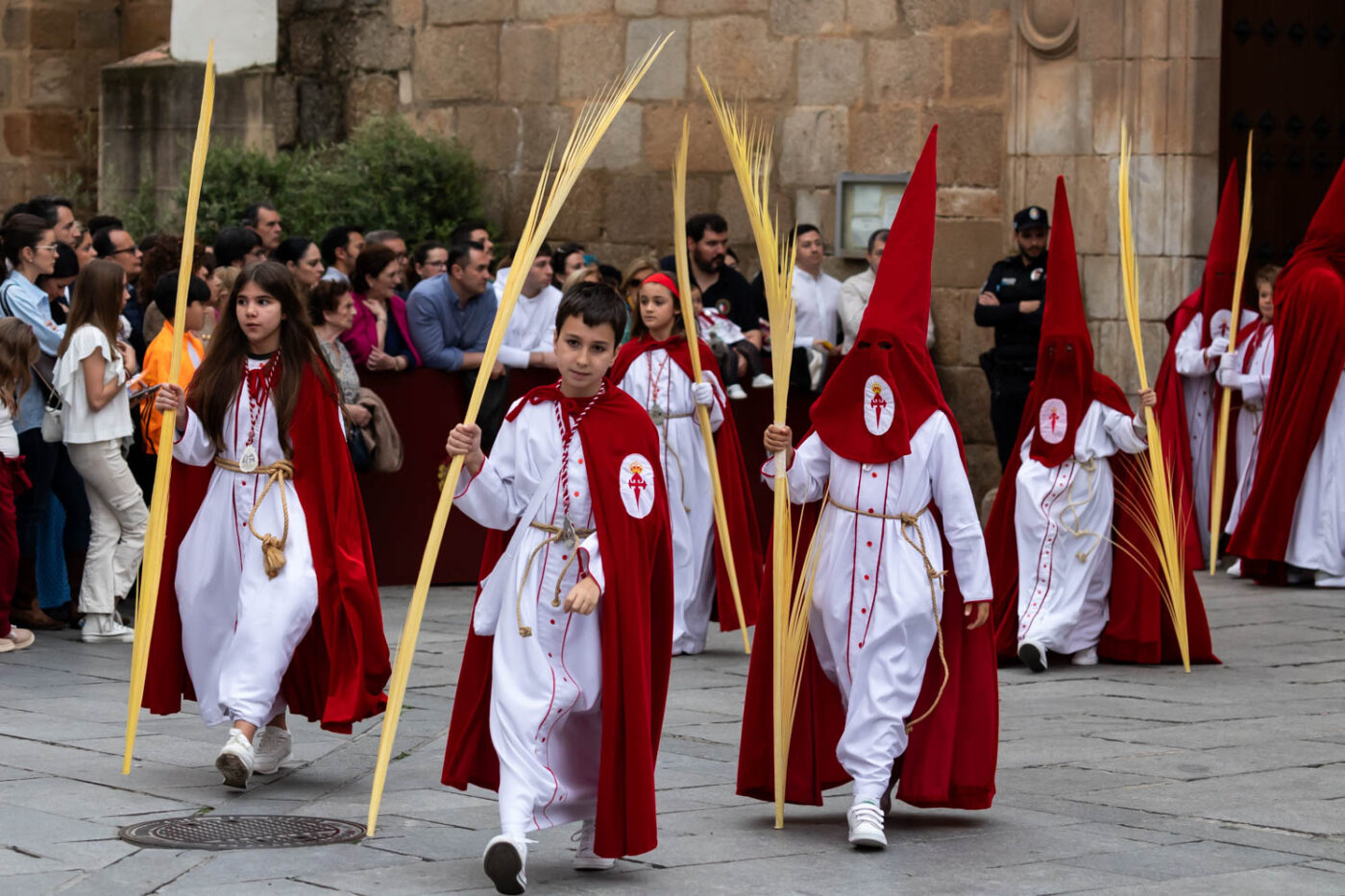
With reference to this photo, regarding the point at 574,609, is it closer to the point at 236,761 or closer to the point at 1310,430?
the point at 236,761

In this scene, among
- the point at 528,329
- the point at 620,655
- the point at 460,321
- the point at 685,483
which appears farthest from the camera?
the point at 528,329

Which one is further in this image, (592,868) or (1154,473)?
(1154,473)

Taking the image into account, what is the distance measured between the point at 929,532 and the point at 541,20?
33.7 feet

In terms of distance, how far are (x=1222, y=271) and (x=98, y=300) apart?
653 centimetres

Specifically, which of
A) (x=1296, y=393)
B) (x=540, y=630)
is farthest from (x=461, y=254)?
(x=540, y=630)

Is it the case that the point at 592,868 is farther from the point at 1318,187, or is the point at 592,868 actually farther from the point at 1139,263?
the point at 1318,187

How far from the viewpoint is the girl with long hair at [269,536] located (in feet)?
22.5

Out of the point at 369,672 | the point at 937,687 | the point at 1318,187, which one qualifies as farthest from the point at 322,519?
the point at 1318,187

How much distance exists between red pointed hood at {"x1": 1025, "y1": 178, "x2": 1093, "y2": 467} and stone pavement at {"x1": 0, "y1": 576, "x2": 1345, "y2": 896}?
1.07m

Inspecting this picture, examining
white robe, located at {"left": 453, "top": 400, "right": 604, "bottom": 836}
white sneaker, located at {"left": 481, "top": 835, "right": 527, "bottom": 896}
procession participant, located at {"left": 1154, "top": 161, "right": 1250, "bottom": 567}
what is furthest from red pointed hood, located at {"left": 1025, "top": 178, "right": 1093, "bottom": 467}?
white sneaker, located at {"left": 481, "top": 835, "right": 527, "bottom": 896}

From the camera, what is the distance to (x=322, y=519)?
6.98 m

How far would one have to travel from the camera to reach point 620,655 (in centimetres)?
567

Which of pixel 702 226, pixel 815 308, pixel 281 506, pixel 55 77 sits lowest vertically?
pixel 281 506

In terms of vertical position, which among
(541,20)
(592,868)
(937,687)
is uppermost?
(541,20)
